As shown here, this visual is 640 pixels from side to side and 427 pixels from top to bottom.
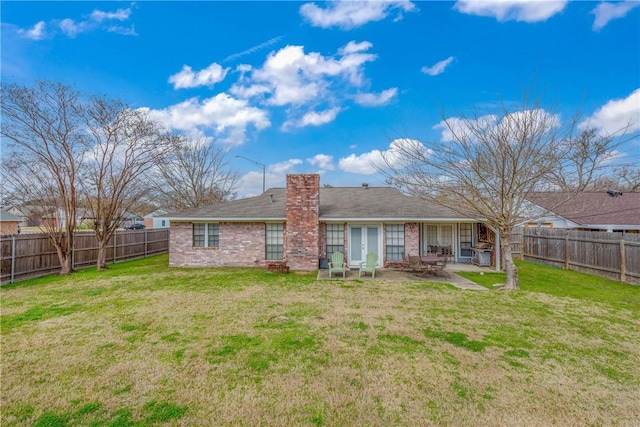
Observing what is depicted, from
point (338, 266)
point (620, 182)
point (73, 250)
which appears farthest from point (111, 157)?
point (620, 182)

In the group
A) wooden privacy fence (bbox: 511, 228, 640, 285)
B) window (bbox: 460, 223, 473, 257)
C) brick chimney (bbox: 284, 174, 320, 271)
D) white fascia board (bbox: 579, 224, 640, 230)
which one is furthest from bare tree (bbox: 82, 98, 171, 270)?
white fascia board (bbox: 579, 224, 640, 230)

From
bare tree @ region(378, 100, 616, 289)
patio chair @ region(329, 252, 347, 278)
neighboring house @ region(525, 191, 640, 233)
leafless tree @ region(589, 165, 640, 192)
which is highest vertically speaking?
leafless tree @ region(589, 165, 640, 192)

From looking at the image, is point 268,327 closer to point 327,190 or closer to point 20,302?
point 20,302

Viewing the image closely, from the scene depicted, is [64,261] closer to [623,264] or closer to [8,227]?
[623,264]

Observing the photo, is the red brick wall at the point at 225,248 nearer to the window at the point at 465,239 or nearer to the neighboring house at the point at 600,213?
the window at the point at 465,239

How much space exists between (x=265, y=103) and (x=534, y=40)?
13658 millimetres

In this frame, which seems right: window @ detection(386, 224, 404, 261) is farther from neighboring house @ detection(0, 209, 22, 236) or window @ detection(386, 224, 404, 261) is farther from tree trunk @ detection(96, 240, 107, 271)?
neighboring house @ detection(0, 209, 22, 236)

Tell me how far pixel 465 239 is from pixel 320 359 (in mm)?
12126

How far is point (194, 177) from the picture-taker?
1069 inches

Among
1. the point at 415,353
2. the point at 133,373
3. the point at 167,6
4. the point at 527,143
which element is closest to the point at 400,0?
the point at 527,143

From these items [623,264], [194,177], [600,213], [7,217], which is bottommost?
[623,264]

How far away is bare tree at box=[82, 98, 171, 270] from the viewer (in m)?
12.7

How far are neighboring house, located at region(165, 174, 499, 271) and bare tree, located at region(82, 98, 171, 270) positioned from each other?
2.71m

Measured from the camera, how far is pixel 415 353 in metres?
4.81
